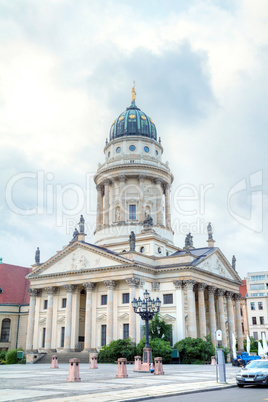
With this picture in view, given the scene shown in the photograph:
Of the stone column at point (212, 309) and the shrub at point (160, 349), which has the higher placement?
the stone column at point (212, 309)

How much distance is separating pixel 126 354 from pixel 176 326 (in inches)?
377

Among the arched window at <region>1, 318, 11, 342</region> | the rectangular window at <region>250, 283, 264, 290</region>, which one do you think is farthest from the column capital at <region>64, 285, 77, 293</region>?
the rectangular window at <region>250, 283, 264, 290</region>

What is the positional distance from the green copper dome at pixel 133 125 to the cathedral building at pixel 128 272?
0.61 feet

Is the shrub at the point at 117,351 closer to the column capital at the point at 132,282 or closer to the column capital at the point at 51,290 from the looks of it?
the column capital at the point at 132,282

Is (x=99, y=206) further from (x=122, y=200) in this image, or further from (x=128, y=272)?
(x=128, y=272)

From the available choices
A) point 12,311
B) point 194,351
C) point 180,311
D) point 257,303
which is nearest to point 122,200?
point 180,311

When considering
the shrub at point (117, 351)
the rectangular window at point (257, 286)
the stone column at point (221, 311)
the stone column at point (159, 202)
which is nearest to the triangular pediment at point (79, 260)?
the shrub at point (117, 351)

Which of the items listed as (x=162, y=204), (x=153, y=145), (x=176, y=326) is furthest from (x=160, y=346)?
(x=153, y=145)

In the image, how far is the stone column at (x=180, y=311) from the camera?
53.3 meters

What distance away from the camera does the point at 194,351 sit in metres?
47.3

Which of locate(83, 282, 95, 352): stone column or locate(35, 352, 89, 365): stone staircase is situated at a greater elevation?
locate(83, 282, 95, 352): stone column

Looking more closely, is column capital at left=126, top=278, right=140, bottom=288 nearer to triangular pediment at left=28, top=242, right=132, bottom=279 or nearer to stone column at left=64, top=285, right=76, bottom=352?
triangular pediment at left=28, top=242, right=132, bottom=279

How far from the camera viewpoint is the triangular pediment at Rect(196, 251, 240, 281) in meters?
60.3

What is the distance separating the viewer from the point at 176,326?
53.9 metres
